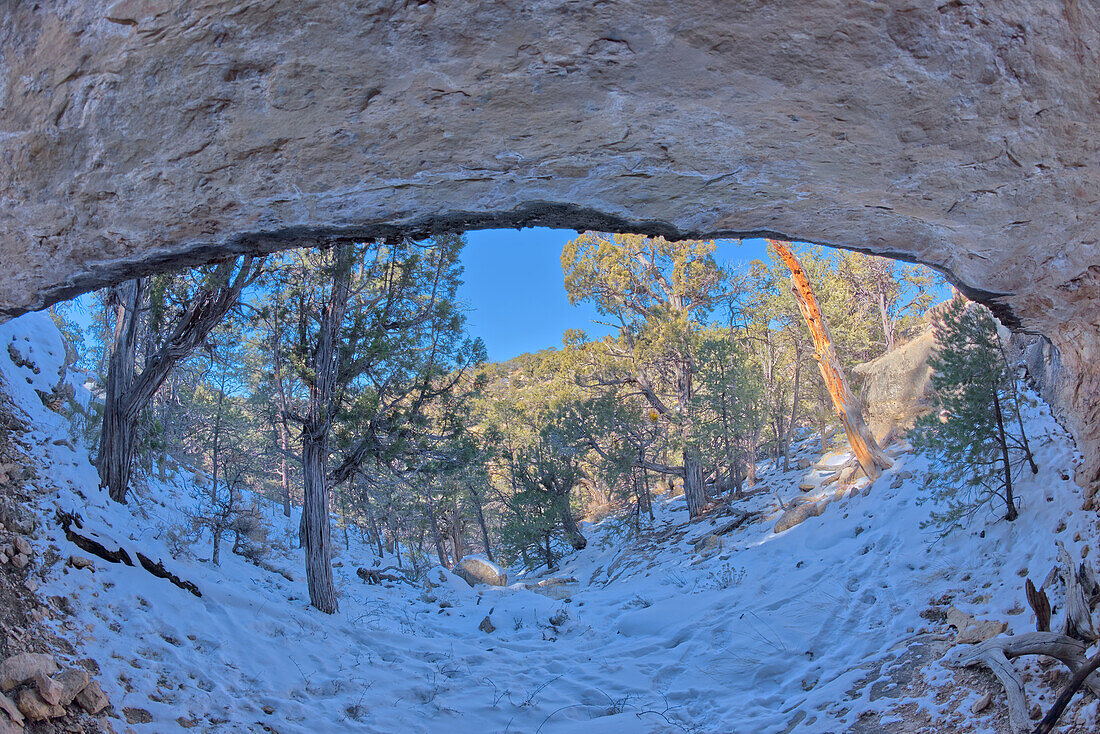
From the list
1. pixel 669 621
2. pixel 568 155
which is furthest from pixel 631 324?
pixel 568 155

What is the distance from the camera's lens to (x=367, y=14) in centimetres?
166

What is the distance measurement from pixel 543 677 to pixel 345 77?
225 inches

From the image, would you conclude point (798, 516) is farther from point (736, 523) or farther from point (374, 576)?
point (374, 576)

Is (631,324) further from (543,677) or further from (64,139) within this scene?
(64,139)

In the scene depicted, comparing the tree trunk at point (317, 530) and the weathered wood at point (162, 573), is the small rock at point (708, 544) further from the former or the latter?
the weathered wood at point (162, 573)

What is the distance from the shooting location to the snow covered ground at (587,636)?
4283 millimetres

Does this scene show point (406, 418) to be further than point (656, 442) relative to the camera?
No

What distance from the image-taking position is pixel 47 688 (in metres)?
3.11

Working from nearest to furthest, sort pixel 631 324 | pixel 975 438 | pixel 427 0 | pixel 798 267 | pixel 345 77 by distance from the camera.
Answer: pixel 427 0
pixel 345 77
pixel 975 438
pixel 798 267
pixel 631 324

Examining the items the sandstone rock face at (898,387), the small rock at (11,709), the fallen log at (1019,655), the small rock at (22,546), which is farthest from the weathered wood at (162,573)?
the sandstone rock face at (898,387)

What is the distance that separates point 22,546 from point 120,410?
8.73ft

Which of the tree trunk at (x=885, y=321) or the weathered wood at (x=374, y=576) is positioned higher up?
the tree trunk at (x=885, y=321)

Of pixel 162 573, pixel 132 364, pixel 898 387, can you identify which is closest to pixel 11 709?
pixel 162 573

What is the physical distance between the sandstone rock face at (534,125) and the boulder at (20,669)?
6.32 feet
